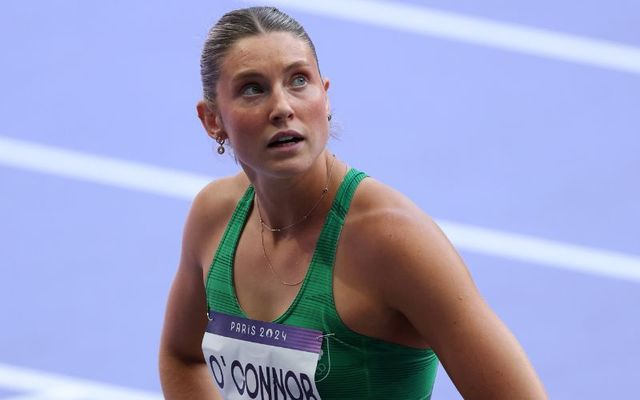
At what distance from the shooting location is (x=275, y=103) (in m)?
2.43

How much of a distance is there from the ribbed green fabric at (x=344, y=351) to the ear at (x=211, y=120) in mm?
263

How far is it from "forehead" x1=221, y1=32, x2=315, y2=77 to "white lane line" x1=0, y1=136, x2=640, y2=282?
268 centimetres

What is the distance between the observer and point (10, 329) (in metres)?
4.86

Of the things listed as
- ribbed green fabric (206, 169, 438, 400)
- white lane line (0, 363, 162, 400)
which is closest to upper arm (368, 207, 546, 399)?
ribbed green fabric (206, 169, 438, 400)

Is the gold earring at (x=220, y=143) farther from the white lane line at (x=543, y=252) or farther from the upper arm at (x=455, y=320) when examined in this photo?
the white lane line at (x=543, y=252)

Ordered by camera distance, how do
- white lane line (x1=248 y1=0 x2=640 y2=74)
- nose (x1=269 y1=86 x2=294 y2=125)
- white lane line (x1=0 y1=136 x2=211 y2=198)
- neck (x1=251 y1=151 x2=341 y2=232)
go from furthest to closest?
1. white lane line (x1=248 y1=0 x2=640 y2=74)
2. white lane line (x1=0 y1=136 x2=211 y2=198)
3. neck (x1=251 y1=151 x2=341 y2=232)
4. nose (x1=269 y1=86 x2=294 y2=125)

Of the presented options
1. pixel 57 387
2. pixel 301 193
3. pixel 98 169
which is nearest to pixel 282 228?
pixel 301 193

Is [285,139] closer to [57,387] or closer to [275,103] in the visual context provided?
[275,103]

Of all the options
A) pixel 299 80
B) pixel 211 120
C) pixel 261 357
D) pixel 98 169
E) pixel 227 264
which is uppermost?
pixel 299 80

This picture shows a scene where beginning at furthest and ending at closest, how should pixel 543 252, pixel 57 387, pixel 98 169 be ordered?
pixel 98 169, pixel 543 252, pixel 57 387

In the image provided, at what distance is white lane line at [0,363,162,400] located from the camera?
4504 mm

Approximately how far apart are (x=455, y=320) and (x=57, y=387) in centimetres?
251

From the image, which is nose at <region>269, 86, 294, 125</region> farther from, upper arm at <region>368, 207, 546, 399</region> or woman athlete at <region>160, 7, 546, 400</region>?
upper arm at <region>368, 207, 546, 399</region>

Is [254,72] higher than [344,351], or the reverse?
[254,72]
